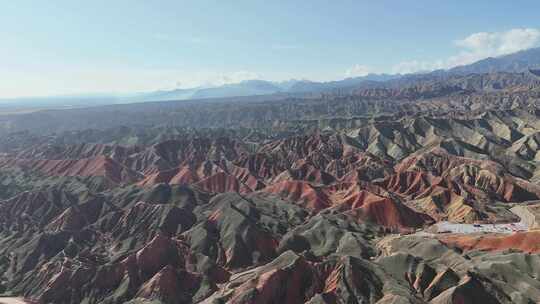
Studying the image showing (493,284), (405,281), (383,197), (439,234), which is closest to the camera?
(493,284)

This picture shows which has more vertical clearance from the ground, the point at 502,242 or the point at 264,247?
the point at 502,242

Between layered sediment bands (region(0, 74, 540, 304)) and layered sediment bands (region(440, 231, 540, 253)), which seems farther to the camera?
layered sediment bands (region(440, 231, 540, 253))

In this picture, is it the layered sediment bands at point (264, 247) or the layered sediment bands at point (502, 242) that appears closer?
the layered sediment bands at point (264, 247)

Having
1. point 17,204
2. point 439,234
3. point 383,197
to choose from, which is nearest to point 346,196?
point 383,197

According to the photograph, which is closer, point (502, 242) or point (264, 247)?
point (502, 242)

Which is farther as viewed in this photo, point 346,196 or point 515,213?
point 346,196

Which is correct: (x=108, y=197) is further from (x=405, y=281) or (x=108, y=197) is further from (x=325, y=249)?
(x=405, y=281)

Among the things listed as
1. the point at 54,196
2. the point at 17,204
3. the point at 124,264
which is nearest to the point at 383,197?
the point at 124,264

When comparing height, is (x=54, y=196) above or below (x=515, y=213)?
above

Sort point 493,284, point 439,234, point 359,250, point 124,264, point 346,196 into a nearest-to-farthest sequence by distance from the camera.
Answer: point 493,284 < point 124,264 < point 359,250 < point 439,234 < point 346,196

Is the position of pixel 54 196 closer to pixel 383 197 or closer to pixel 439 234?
pixel 383 197
